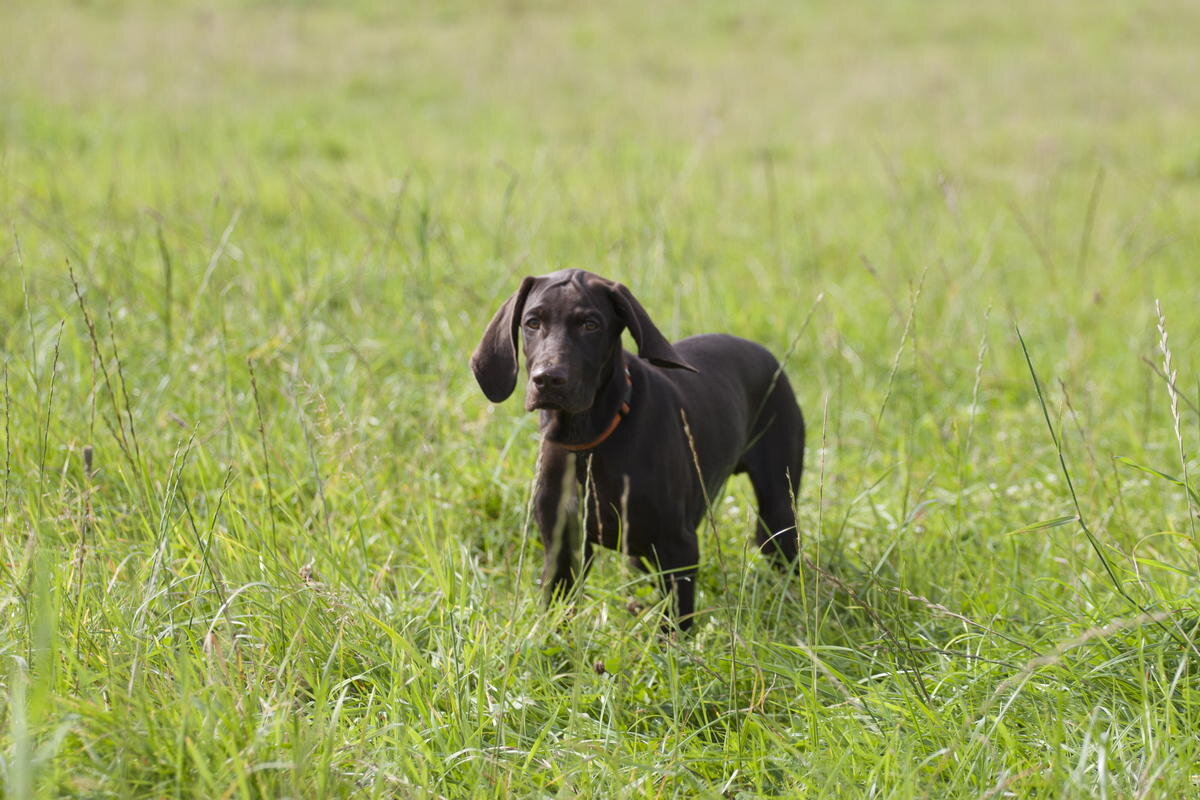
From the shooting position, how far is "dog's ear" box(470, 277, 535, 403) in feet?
8.89

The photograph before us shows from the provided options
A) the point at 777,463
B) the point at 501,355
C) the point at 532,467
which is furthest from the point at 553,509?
the point at 777,463

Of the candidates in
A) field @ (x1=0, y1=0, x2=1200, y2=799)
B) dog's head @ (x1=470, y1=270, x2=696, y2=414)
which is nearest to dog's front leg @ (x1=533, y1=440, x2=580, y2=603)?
field @ (x1=0, y1=0, x2=1200, y2=799)

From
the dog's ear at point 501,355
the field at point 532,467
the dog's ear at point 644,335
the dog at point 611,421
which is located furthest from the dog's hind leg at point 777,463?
the dog's ear at point 501,355

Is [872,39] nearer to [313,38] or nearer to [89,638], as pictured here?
[313,38]

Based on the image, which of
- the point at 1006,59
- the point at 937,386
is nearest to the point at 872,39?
the point at 1006,59

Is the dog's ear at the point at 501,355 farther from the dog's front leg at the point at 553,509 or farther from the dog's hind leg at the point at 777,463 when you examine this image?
Result: the dog's hind leg at the point at 777,463

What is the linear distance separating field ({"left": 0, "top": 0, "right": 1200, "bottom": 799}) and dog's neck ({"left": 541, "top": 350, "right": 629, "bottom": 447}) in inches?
15.1

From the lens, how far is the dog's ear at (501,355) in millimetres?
2709

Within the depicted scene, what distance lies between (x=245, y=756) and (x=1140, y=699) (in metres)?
1.68

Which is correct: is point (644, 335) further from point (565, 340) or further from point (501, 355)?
point (501, 355)

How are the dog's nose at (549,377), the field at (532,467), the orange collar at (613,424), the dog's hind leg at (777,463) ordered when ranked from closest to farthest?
the field at (532,467), the dog's nose at (549,377), the orange collar at (613,424), the dog's hind leg at (777,463)

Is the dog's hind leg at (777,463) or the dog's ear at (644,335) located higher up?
the dog's ear at (644,335)

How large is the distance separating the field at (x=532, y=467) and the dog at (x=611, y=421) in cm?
16

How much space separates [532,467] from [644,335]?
96cm
